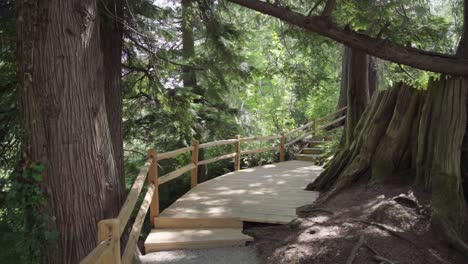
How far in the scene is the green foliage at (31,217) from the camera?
370 centimetres

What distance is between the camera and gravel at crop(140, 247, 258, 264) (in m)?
4.80

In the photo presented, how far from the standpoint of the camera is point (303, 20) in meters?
5.14

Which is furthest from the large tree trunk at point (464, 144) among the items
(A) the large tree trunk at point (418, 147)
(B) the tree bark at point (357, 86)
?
(B) the tree bark at point (357, 86)

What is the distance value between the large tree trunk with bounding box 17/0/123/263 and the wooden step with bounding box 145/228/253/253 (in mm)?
1302

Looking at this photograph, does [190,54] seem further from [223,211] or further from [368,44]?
[368,44]

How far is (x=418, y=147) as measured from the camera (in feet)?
19.2

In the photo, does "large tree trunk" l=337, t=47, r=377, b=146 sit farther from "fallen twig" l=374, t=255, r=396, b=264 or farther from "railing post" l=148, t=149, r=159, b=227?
"fallen twig" l=374, t=255, r=396, b=264

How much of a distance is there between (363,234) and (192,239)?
2.19m

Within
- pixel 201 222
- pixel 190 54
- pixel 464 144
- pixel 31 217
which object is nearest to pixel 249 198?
pixel 201 222

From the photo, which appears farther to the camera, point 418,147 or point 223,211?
point 223,211

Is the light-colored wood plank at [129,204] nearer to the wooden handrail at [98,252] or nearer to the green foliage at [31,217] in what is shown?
the wooden handrail at [98,252]

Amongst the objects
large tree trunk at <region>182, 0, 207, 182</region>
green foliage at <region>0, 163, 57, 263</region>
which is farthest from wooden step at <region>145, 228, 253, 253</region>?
large tree trunk at <region>182, 0, 207, 182</region>

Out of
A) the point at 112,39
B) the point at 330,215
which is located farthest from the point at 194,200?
the point at 112,39

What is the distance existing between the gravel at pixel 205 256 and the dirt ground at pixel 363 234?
0.60ft
